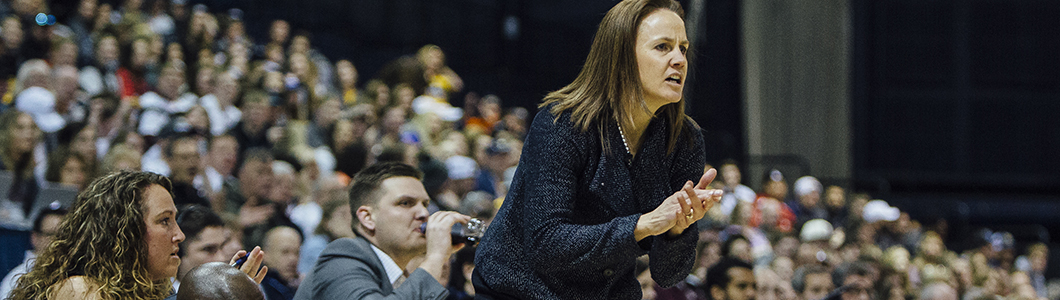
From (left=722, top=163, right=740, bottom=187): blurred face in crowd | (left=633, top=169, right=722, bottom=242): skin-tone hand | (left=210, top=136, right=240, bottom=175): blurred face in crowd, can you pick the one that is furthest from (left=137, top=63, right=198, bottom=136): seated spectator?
(left=722, top=163, right=740, bottom=187): blurred face in crowd

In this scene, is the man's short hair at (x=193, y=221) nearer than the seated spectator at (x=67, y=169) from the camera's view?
Yes

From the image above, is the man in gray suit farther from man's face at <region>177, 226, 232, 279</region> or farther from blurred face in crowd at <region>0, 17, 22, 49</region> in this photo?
blurred face in crowd at <region>0, 17, 22, 49</region>

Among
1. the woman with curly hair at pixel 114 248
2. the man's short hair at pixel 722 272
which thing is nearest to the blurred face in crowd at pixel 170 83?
the man's short hair at pixel 722 272

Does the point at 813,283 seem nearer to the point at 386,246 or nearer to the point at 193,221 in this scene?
the point at 386,246

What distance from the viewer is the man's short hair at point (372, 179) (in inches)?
113

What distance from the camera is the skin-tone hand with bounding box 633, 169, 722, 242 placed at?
6.09 feet

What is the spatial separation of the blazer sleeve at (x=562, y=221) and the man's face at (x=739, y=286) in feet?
10.1

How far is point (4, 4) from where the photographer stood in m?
6.98

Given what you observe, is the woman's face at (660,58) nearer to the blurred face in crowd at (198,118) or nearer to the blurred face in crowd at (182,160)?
the blurred face in crowd at (182,160)

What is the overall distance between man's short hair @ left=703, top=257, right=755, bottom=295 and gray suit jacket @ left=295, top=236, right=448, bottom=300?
106 inches

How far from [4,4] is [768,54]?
29.7 ft

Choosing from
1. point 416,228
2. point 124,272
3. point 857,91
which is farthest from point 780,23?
point 124,272

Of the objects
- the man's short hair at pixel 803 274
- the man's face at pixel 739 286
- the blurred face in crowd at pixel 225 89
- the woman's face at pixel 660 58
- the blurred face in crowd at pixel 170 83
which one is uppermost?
the woman's face at pixel 660 58

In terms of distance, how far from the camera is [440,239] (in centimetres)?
253
